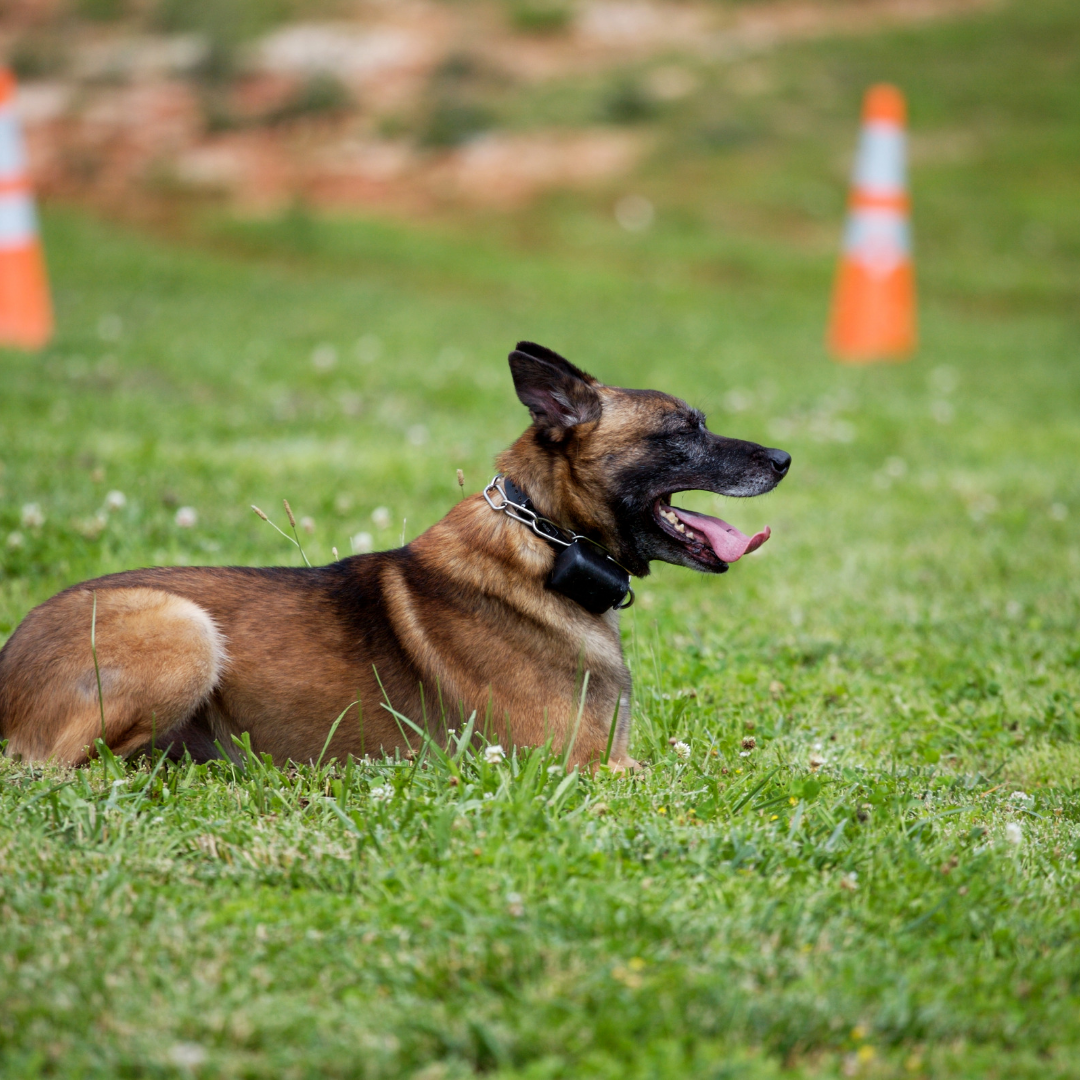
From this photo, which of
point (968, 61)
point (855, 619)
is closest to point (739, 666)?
point (855, 619)

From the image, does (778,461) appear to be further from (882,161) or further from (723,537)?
(882,161)

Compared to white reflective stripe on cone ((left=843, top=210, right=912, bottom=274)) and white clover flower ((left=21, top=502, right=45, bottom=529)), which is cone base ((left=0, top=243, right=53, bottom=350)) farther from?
white reflective stripe on cone ((left=843, top=210, right=912, bottom=274))

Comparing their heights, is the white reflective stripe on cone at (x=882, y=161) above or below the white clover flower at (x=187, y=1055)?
above

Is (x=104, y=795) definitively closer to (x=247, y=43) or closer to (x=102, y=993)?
(x=102, y=993)

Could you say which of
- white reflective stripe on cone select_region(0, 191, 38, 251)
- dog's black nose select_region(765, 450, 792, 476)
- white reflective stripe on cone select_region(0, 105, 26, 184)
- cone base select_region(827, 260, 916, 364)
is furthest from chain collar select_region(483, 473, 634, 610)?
cone base select_region(827, 260, 916, 364)

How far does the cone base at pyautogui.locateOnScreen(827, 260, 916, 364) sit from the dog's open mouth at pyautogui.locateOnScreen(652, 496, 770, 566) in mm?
8647

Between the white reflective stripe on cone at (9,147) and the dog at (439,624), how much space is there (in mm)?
8089

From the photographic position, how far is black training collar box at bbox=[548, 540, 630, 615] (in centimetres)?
344

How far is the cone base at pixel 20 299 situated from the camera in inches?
399

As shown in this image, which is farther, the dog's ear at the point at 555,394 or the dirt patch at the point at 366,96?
the dirt patch at the point at 366,96

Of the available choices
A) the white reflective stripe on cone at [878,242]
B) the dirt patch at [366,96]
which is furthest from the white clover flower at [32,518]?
the dirt patch at [366,96]

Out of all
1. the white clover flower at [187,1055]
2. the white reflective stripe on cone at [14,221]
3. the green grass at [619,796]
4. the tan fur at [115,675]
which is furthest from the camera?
the white reflective stripe on cone at [14,221]

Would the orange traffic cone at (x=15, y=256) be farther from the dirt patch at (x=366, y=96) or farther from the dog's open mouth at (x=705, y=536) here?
the dirt patch at (x=366, y=96)

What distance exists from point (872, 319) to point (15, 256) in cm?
818
